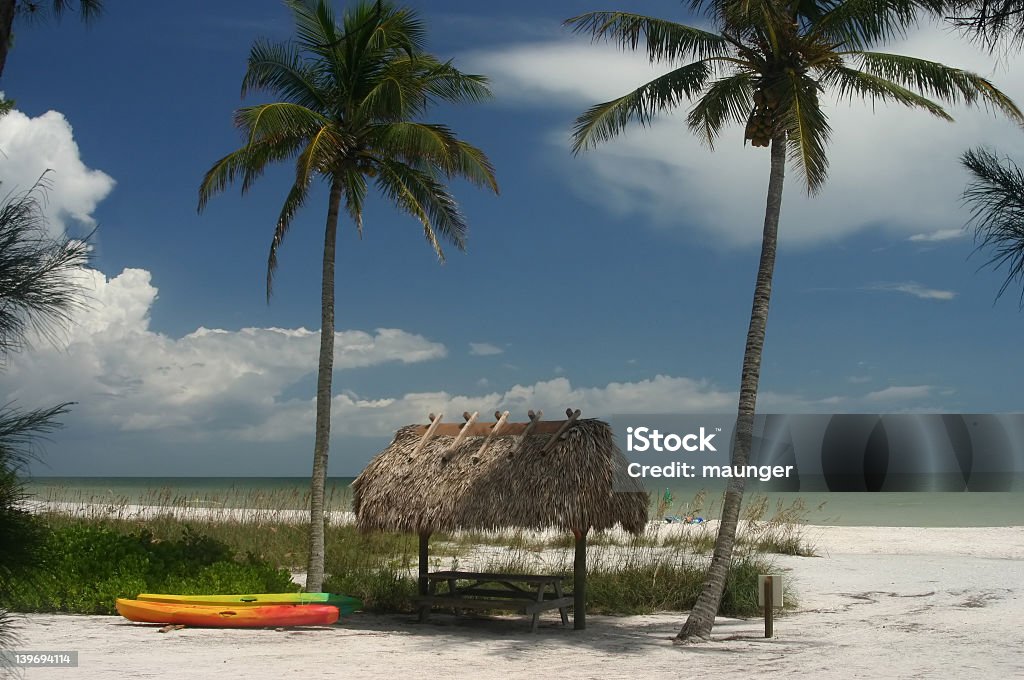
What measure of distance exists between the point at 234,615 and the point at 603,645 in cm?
486

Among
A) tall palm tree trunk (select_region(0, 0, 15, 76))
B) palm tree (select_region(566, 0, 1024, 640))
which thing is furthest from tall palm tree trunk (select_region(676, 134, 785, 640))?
tall palm tree trunk (select_region(0, 0, 15, 76))

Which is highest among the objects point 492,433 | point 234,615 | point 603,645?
point 492,433

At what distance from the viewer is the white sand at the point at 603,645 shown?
10.2 metres

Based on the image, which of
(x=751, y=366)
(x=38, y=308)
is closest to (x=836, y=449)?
(x=751, y=366)

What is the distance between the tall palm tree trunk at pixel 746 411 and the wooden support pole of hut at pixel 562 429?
2.18 meters

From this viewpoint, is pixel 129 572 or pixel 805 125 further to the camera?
pixel 129 572

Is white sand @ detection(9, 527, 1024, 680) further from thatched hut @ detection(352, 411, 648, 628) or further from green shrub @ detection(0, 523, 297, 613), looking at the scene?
thatched hut @ detection(352, 411, 648, 628)

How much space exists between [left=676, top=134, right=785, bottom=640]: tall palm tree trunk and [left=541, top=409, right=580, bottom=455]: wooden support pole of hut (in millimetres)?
2183

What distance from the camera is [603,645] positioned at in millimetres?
12039

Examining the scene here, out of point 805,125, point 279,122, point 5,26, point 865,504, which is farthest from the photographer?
point 865,504

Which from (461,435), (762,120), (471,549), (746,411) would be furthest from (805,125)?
(471,549)

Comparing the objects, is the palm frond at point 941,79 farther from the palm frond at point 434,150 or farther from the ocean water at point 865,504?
the ocean water at point 865,504

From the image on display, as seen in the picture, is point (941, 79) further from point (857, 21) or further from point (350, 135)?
point (350, 135)

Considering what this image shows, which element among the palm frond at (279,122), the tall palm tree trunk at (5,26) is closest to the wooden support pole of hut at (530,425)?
the palm frond at (279,122)
